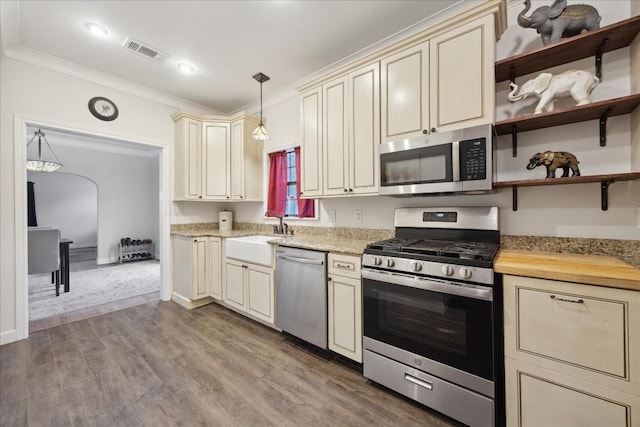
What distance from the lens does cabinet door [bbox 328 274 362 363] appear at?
201 cm

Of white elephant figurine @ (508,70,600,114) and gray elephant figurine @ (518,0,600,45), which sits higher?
gray elephant figurine @ (518,0,600,45)

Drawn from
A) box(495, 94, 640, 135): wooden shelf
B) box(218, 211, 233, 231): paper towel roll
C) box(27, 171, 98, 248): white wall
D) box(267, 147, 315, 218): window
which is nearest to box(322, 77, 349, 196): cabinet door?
box(267, 147, 315, 218): window

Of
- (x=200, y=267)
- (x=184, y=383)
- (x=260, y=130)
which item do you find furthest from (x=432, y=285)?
(x=200, y=267)

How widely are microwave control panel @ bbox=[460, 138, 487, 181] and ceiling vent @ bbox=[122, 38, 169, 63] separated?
299 centimetres

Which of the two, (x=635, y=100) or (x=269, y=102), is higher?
(x=269, y=102)

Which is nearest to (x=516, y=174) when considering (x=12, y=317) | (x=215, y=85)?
(x=215, y=85)

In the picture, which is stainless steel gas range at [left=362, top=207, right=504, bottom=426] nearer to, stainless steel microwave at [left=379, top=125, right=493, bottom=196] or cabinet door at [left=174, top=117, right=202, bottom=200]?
stainless steel microwave at [left=379, top=125, right=493, bottom=196]

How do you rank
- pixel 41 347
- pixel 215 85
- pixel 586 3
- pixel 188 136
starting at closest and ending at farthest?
pixel 586 3, pixel 41 347, pixel 215 85, pixel 188 136

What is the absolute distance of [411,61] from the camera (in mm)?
1985

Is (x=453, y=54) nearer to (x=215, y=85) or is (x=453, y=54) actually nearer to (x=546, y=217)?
(x=546, y=217)

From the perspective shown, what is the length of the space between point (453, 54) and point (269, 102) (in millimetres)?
2502

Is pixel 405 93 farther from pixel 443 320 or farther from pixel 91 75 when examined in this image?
pixel 91 75

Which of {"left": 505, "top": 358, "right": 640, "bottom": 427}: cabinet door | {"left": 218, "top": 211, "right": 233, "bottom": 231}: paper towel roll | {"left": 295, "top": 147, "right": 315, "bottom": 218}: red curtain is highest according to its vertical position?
{"left": 295, "top": 147, "right": 315, "bottom": 218}: red curtain

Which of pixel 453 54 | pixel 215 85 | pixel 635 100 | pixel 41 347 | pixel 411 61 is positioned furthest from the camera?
pixel 215 85
